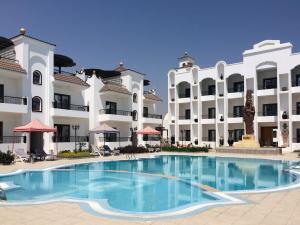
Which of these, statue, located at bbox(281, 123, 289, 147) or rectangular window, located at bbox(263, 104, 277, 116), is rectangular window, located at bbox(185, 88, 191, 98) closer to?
rectangular window, located at bbox(263, 104, 277, 116)

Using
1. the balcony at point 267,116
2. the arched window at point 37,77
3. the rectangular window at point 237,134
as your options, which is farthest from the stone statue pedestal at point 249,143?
the arched window at point 37,77

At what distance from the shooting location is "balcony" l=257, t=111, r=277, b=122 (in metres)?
34.7

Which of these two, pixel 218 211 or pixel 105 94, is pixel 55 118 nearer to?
pixel 105 94

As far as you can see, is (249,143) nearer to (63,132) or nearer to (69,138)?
(69,138)

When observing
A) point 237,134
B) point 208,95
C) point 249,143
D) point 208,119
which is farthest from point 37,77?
point 237,134

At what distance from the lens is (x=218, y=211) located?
311 inches

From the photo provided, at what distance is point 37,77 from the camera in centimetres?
2625

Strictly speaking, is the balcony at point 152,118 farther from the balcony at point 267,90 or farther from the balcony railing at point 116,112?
the balcony at point 267,90

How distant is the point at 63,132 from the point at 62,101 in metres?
3.05

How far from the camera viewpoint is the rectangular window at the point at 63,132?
1119 inches

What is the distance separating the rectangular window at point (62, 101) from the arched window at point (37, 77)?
2589mm

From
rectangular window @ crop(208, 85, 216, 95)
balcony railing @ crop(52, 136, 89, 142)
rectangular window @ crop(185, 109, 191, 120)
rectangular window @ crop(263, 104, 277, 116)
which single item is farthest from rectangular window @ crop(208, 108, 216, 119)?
balcony railing @ crop(52, 136, 89, 142)

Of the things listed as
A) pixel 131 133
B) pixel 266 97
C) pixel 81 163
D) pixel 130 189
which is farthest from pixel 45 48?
pixel 266 97

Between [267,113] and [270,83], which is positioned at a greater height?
[270,83]
